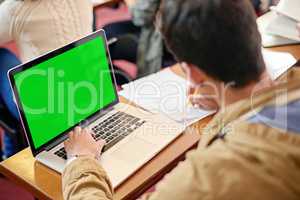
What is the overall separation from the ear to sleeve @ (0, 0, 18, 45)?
0.91m

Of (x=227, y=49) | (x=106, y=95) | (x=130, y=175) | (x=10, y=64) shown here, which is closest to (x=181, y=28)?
(x=227, y=49)

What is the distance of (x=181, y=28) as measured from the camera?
942 mm

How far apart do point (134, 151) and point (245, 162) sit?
59cm

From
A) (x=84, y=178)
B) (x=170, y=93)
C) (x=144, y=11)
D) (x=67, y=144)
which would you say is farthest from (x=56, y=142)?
(x=144, y=11)

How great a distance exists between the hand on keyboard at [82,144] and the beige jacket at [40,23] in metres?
0.54

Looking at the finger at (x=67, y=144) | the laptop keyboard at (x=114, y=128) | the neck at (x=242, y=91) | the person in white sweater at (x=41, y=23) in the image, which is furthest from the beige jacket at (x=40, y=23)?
the neck at (x=242, y=91)

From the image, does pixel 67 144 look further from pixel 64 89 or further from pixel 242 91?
pixel 242 91

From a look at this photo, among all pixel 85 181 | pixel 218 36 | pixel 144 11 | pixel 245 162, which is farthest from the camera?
pixel 144 11

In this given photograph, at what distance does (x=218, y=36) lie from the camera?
3.01 feet

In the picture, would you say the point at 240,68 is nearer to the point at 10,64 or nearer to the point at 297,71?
the point at 297,71

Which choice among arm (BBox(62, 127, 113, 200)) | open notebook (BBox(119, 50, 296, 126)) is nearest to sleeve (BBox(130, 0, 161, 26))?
open notebook (BBox(119, 50, 296, 126))

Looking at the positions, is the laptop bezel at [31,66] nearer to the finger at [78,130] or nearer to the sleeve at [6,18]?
the finger at [78,130]

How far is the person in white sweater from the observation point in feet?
5.51

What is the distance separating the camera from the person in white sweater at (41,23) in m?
1.68
